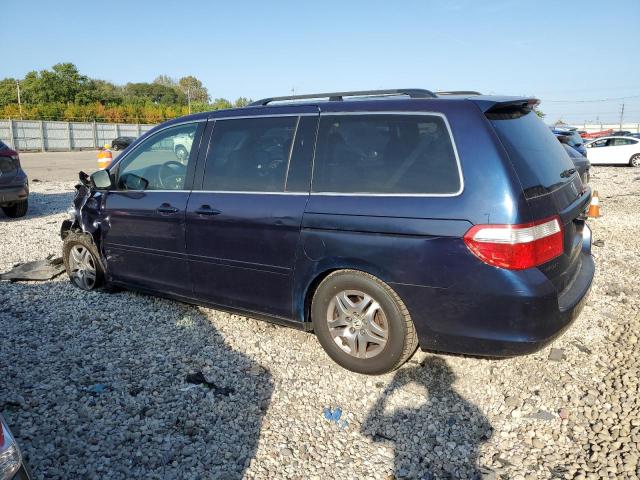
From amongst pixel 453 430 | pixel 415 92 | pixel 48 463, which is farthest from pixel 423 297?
pixel 48 463

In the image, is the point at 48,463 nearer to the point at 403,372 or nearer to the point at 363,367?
the point at 363,367

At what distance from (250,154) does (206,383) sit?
1759 mm

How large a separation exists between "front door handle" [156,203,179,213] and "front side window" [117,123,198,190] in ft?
0.56

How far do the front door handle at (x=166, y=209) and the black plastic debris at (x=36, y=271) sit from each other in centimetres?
233

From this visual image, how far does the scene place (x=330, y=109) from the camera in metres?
3.67

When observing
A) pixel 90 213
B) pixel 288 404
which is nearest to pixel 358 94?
pixel 288 404

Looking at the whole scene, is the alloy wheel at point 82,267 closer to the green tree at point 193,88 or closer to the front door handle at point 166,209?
the front door handle at point 166,209

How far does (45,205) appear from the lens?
1146cm

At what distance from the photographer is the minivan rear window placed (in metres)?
3.04

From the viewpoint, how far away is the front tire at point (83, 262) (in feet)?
17.1

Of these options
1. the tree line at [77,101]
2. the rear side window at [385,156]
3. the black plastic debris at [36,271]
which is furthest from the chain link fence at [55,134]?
the rear side window at [385,156]

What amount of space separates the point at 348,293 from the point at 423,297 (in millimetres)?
562

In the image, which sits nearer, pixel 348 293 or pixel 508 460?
pixel 508 460

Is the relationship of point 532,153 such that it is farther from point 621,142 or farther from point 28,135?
point 28,135
